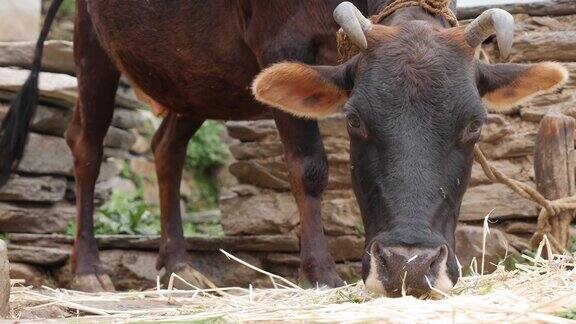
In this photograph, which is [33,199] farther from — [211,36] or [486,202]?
[486,202]

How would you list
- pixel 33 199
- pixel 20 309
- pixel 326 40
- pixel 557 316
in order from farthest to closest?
A: pixel 33 199, pixel 326 40, pixel 20 309, pixel 557 316

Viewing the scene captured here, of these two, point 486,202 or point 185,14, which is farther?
point 486,202

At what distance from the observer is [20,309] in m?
4.43

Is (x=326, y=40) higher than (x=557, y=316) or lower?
higher

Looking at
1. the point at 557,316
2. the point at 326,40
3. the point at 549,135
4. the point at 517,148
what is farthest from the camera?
the point at 517,148

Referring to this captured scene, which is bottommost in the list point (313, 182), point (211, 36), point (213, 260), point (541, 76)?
point (213, 260)

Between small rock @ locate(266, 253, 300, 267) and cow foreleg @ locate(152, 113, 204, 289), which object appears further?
small rock @ locate(266, 253, 300, 267)

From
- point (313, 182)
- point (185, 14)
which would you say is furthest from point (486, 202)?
point (185, 14)

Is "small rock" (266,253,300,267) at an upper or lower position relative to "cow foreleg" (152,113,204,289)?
lower

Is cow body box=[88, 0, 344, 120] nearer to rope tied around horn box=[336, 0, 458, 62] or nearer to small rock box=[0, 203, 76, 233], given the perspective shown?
rope tied around horn box=[336, 0, 458, 62]

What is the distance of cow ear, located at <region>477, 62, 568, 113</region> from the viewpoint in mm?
4668

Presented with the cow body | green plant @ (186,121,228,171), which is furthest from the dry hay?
green plant @ (186,121,228,171)

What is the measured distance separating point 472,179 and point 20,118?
340cm

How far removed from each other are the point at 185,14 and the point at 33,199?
3.00m
